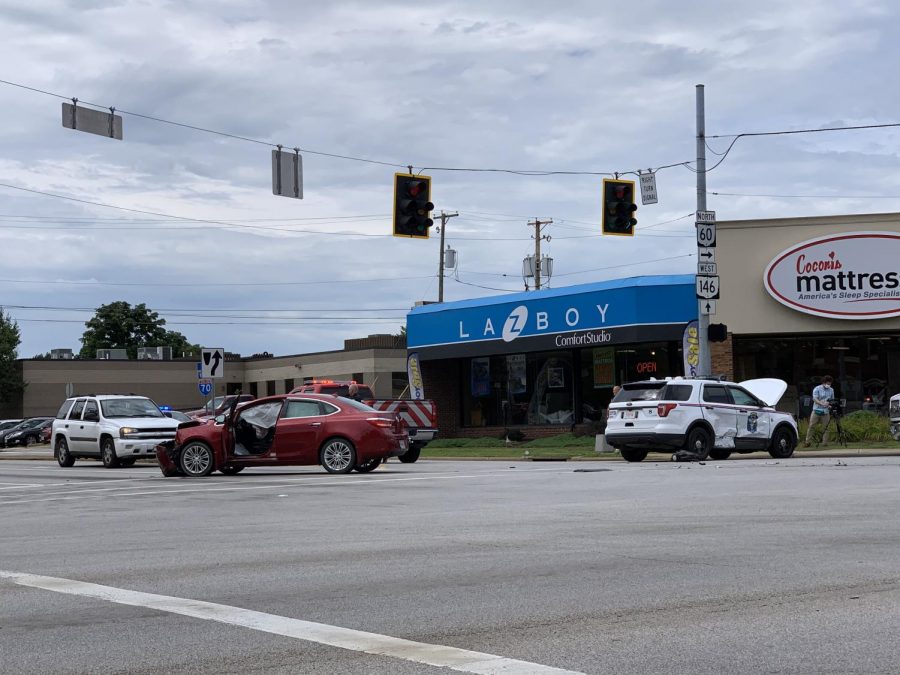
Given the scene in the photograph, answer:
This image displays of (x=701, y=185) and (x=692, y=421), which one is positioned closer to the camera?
(x=692, y=421)

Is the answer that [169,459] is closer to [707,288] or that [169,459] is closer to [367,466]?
[367,466]

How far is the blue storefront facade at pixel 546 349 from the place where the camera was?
36.4m

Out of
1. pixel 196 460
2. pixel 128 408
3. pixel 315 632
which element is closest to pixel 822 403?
pixel 196 460

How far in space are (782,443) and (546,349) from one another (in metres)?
14.7

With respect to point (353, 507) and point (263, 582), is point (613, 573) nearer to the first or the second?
point (263, 582)

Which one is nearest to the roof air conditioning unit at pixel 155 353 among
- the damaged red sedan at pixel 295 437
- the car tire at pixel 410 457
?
the car tire at pixel 410 457

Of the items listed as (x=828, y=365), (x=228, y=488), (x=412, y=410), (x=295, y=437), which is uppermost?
(x=828, y=365)

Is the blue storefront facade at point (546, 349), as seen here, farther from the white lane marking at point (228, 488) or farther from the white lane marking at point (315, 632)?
the white lane marking at point (315, 632)

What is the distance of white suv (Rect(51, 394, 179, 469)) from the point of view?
29094 mm

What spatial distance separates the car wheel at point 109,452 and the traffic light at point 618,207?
12.7 m

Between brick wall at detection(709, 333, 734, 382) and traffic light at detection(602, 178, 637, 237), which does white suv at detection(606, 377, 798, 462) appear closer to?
traffic light at detection(602, 178, 637, 237)

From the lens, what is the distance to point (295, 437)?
70.8ft

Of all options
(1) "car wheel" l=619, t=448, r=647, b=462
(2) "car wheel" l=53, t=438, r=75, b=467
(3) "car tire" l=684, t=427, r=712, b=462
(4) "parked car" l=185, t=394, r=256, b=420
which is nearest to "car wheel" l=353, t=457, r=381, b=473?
(4) "parked car" l=185, t=394, r=256, b=420

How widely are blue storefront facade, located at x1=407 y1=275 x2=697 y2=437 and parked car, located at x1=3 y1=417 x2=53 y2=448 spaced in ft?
73.5
